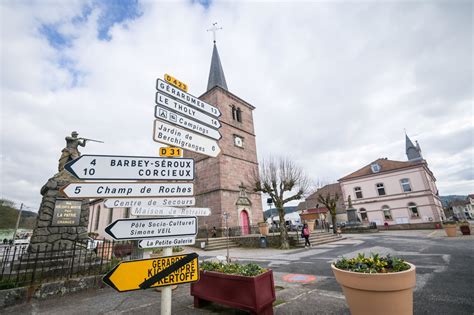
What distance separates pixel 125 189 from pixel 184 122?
122 cm

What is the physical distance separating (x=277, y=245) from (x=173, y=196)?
44.8 feet

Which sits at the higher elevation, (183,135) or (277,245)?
(183,135)

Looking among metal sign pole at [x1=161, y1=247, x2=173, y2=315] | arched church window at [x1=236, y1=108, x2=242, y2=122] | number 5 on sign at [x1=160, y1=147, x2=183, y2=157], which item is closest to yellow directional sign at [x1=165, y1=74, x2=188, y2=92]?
number 5 on sign at [x1=160, y1=147, x2=183, y2=157]

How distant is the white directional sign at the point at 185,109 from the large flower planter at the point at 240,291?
2.54 meters

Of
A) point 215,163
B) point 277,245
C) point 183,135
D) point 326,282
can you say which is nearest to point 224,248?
point 277,245

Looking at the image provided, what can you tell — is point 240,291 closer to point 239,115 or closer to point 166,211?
point 166,211

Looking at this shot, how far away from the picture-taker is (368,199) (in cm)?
2939

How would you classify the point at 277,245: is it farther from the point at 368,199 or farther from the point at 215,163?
the point at 368,199

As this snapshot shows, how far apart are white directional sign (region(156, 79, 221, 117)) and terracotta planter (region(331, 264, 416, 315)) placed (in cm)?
309

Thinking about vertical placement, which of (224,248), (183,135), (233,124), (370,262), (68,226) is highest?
(233,124)

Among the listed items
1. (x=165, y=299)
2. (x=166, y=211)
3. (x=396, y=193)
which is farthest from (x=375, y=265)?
(x=396, y=193)

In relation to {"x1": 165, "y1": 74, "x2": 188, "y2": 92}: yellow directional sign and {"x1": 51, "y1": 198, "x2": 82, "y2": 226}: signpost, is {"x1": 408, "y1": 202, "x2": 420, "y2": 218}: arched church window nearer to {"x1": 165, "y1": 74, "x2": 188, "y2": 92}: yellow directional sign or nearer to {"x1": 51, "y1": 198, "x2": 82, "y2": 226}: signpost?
{"x1": 165, "y1": 74, "x2": 188, "y2": 92}: yellow directional sign

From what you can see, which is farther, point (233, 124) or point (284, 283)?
point (233, 124)

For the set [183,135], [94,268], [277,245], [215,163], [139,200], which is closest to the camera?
[139,200]
